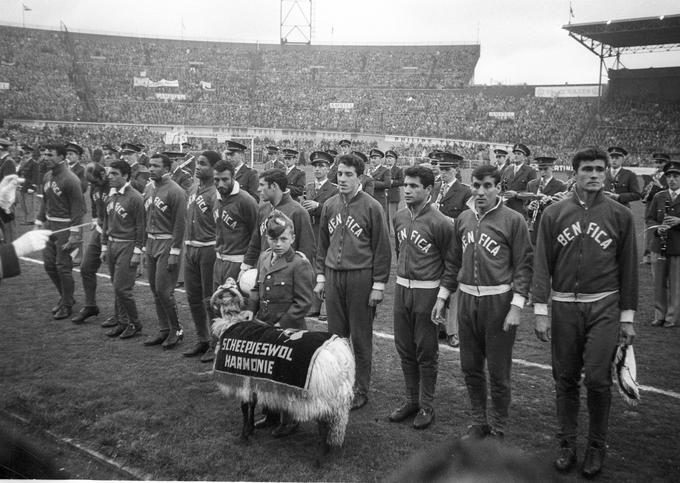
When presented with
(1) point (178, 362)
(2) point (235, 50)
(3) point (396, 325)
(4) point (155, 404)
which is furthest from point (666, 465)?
(2) point (235, 50)

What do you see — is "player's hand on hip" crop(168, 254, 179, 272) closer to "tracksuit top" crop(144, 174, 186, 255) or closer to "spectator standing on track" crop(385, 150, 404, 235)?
"tracksuit top" crop(144, 174, 186, 255)

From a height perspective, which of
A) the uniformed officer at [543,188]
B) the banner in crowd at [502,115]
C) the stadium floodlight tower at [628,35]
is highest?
the banner in crowd at [502,115]

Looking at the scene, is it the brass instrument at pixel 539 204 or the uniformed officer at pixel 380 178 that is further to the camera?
the uniformed officer at pixel 380 178

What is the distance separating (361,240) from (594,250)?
6.00 feet

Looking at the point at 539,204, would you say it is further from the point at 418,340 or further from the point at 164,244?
the point at 164,244

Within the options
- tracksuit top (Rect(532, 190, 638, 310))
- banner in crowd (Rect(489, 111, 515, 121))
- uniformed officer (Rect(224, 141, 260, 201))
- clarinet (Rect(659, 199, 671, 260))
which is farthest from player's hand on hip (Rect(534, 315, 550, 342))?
banner in crowd (Rect(489, 111, 515, 121))

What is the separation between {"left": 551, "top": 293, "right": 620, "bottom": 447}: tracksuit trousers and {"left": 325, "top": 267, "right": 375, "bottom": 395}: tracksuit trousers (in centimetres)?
151

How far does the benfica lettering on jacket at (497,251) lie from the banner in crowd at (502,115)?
28551 millimetres

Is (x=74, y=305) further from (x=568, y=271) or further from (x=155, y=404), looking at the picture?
(x=568, y=271)

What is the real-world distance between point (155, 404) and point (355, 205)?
2.37 m

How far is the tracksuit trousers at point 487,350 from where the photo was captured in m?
3.68

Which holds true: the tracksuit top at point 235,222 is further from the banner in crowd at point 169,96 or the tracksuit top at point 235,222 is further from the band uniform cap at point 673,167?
the banner in crowd at point 169,96

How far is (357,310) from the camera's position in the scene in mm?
4406

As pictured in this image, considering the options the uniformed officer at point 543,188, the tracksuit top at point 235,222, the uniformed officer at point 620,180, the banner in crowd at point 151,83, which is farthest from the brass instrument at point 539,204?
the banner in crowd at point 151,83
